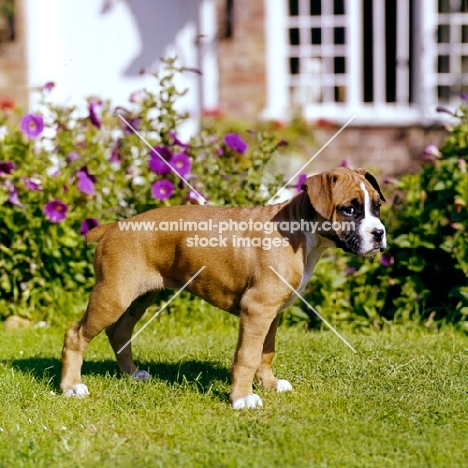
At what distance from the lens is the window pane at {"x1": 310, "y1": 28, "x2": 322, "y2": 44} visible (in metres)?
12.4

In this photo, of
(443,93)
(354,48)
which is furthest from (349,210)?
(443,93)

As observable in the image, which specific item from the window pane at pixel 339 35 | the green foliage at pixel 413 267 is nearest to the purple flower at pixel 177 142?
the green foliage at pixel 413 267

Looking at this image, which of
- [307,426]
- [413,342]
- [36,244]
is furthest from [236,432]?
[36,244]

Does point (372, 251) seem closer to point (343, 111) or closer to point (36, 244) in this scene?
point (36, 244)

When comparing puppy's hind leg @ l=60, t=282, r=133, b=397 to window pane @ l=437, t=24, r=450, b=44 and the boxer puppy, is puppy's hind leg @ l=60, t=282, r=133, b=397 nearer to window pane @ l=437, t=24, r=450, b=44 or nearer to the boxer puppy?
the boxer puppy

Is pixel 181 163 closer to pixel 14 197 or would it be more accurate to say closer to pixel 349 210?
pixel 14 197

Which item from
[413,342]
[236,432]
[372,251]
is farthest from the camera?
[413,342]

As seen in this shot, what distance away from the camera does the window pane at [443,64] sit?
12.3 m

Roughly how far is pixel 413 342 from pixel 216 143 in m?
2.37

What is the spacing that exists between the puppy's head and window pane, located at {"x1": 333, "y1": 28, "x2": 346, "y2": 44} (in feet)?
26.2

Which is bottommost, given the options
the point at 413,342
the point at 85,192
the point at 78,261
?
the point at 413,342

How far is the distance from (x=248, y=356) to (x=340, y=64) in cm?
850

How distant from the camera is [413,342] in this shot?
6.23 metres

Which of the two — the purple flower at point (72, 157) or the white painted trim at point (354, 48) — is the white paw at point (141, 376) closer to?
the purple flower at point (72, 157)
